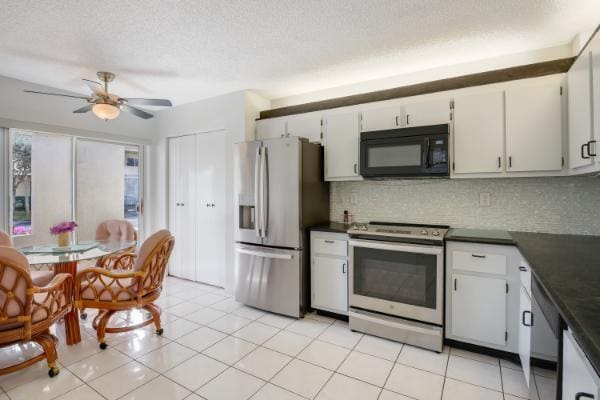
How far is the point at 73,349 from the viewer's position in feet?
7.84

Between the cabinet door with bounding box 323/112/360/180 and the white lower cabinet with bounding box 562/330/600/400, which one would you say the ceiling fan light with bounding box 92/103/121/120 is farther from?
the white lower cabinet with bounding box 562/330/600/400

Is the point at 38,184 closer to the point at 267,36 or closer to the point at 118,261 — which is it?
the point at 118,261

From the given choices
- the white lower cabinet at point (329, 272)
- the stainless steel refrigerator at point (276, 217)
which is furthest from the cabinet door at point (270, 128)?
the white lower cabinet at point (329, 272)

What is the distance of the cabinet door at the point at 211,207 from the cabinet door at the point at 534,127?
301 centimetres

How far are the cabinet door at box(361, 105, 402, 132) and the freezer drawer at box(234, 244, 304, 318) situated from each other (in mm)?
1462

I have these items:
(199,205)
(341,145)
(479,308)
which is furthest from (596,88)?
(199,205)

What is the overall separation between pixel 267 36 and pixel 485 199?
2392mm

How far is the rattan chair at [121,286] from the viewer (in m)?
2.38

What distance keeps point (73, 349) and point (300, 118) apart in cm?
300

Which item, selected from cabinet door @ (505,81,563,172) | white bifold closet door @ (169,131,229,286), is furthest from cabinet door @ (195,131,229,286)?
cabinet door @ (505,81,563,172)

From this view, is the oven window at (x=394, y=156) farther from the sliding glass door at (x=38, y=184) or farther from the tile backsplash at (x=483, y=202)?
the sliding glass door at (x=38, y=184)

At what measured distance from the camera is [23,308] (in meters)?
1.86

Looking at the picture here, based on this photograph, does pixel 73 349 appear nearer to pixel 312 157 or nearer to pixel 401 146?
pixel 312 157

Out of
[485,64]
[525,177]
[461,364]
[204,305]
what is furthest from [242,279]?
[485,64]
